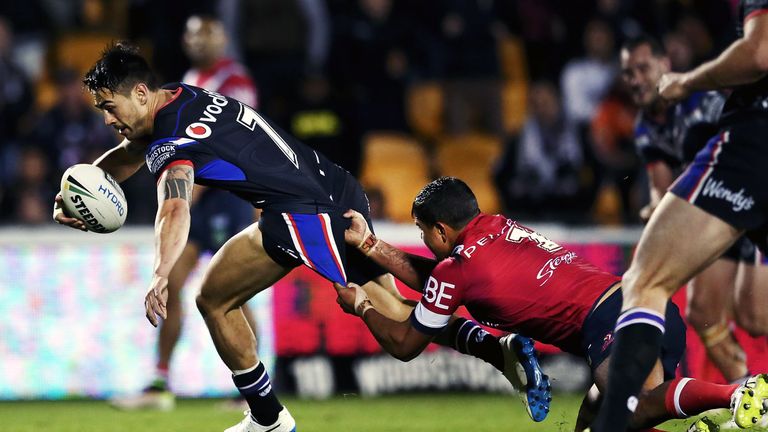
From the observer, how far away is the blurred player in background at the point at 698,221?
5.14m

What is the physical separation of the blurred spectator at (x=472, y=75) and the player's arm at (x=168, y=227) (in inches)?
307

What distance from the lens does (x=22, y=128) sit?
13.0 meters

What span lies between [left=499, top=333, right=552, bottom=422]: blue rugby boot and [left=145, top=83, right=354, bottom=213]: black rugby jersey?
1256mm

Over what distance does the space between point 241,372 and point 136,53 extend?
184 cm

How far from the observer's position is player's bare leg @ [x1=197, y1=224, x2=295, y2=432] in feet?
22.1

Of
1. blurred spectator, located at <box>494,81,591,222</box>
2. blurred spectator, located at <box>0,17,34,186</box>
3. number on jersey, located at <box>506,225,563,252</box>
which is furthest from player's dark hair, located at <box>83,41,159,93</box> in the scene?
blurred spectator, located at <box>0,17,34,186</box>

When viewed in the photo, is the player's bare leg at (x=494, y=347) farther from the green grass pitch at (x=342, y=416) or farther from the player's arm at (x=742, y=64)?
the player's arm at (x=742, y=64)

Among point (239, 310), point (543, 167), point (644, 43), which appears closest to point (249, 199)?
point (239, 310)

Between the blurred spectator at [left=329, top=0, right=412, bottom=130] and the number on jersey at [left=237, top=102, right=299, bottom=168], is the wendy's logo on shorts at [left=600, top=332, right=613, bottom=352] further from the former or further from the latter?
the blurred spectator at [left=329, top=0, right=412, bottom=130]

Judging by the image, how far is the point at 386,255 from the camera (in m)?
6.75

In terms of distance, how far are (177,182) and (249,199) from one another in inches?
29.0

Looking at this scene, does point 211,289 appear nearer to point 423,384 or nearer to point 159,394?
point 159,394

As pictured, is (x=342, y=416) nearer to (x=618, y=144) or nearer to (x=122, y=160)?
(x=122, y=160)

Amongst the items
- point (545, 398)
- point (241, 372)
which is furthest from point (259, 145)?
point (545, 398)
